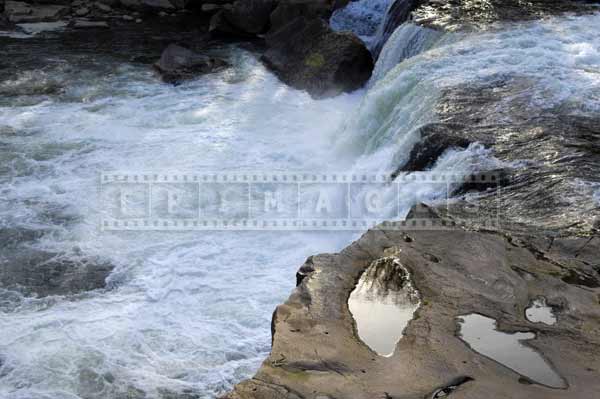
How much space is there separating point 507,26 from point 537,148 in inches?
133

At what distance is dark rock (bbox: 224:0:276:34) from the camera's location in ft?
44.5

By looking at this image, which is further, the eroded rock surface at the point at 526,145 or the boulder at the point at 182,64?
the boulder at the point at 182,64

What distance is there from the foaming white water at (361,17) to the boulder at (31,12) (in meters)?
5.93

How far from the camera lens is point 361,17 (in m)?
13.0

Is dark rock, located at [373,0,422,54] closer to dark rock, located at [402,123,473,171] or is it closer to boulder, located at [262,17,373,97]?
boulder, located at [262,17,373,97]

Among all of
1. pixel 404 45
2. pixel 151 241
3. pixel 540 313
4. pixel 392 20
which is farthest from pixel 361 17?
pixel 540 313

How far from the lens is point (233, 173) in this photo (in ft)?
26.9

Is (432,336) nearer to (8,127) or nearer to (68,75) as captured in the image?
(8,127)

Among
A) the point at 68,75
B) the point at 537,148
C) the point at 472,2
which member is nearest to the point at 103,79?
the point at 68,75

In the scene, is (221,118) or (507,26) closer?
(507,26)

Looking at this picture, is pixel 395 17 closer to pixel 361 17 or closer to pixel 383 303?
pixel 361 17

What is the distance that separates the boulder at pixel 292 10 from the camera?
13086 millimetres

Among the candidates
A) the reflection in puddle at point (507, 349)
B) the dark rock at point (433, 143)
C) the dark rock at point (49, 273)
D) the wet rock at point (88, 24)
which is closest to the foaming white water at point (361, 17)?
the wet rock at point (88, 24)

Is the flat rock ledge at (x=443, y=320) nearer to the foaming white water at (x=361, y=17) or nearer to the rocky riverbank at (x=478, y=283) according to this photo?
the rocky riverbank at (x=478, y=283)
